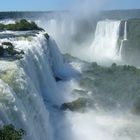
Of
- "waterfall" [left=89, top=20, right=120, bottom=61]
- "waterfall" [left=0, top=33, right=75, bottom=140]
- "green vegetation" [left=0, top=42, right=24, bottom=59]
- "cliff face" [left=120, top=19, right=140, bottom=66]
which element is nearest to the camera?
"waterfall" [left=0, top=33, right=75, bottom=140]

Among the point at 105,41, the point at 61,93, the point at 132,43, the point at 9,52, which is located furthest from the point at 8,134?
the point at 105,41

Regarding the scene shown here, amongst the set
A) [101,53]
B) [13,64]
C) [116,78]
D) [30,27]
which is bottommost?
[101,53]

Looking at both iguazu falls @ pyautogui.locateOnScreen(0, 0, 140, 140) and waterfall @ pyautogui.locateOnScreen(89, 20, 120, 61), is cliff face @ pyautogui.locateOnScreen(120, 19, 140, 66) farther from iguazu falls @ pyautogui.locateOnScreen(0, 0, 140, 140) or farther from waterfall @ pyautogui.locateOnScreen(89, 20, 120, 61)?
waterfall @ pyautogui.locateOnScreen(89, 20, 120, 61)

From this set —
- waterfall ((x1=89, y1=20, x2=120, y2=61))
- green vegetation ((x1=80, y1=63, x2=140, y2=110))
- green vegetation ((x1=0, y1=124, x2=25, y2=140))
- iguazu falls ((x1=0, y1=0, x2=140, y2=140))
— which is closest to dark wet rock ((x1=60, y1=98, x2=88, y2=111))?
iguazu falls ((x1=0, y1=0, x2=140, y2=140))

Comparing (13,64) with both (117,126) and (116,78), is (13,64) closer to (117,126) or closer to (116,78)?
(117,126)

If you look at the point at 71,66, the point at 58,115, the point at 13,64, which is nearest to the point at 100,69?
the point at 71,66

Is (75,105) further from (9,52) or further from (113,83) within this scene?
(113,83)

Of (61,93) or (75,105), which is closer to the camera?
(75,105)

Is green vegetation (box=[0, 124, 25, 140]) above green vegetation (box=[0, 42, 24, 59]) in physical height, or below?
above

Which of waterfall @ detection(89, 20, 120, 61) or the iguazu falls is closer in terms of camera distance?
the iguazu falls
